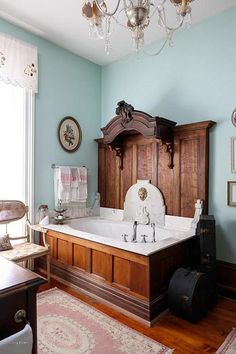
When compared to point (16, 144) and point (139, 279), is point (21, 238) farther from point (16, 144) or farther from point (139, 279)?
point (139, 279)

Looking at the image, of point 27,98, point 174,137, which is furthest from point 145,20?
point 27,98

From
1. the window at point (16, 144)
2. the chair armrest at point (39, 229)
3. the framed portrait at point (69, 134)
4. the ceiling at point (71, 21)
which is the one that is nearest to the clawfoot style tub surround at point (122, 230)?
the chair armrest at point (39, 229)

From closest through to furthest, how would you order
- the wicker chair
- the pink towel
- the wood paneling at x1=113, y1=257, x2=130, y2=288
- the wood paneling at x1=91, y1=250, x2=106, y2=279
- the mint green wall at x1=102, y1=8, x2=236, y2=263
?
the wood paneling at x1=113, y1=257, x2=130, y2=288 < the wood paneling at x1=91, y1=250, x2=106, y2=279 < the wicker chair < the mint green wall at x1=102, y1=8, x2=236, y2=263 < the pink towel

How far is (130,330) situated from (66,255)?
4.41 feet

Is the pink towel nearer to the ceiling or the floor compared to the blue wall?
nearer to the floor

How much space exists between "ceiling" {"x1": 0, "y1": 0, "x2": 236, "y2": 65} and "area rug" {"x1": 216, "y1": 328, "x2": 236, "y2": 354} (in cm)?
341

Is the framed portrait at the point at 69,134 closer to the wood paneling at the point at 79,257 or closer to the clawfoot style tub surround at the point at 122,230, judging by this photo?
the clawfoot style tub surround at the point at 122,230

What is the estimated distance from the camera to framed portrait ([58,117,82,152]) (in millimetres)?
Result: 3951

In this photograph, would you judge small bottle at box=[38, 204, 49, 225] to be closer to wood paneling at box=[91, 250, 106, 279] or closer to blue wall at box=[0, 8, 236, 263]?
blue wall at box=[0, 8, 236, 263]

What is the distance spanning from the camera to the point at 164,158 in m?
3.58

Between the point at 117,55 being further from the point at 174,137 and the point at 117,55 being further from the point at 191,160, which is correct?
the point at 191,160

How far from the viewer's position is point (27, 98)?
11.5 feet

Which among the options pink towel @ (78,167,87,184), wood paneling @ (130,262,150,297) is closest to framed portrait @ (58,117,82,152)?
pink towel @ (78,167,87,184)

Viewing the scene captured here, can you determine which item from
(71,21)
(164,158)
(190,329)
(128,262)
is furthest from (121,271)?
(71,21)
